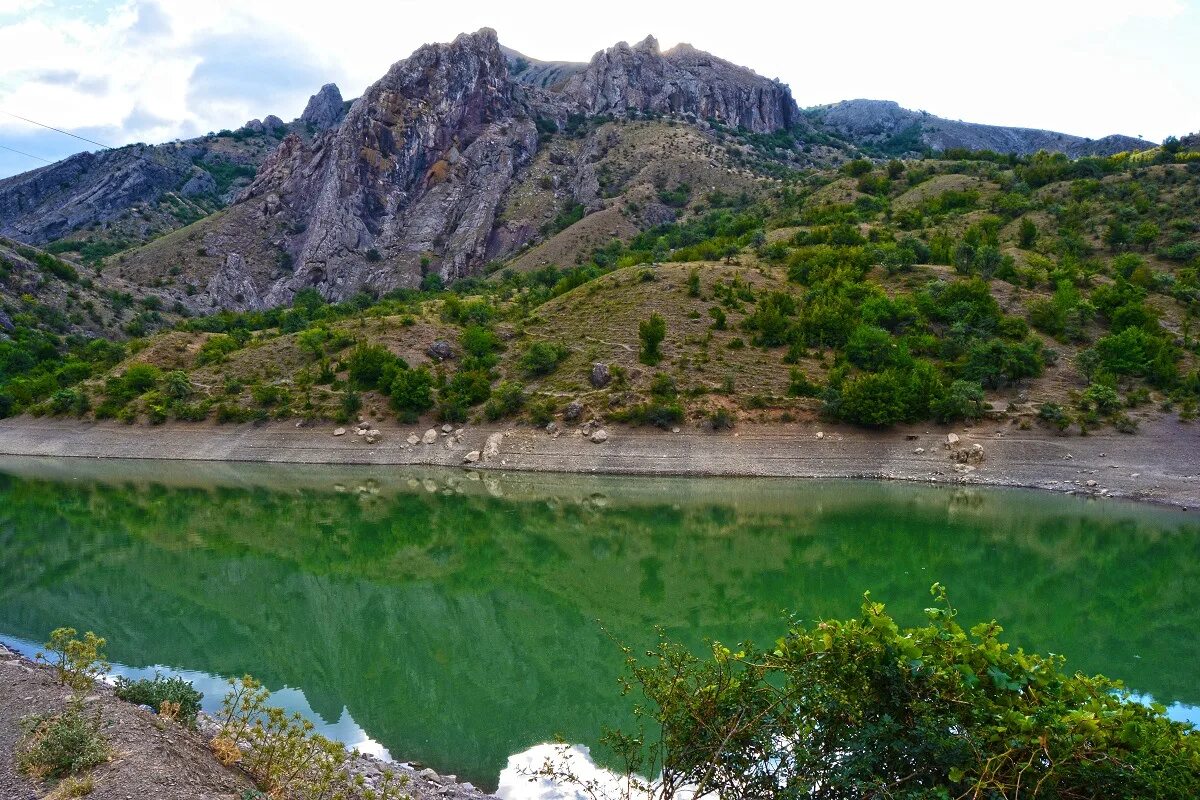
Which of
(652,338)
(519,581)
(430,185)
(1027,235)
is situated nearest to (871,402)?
(652,338)

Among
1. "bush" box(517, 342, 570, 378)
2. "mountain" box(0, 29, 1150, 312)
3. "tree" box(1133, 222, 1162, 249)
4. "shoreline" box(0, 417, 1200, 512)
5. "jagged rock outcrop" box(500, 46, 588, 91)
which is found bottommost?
"shoreline" box(0, 417, 1200, 512)

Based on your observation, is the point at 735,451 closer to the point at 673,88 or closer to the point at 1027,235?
the point at 1027,235

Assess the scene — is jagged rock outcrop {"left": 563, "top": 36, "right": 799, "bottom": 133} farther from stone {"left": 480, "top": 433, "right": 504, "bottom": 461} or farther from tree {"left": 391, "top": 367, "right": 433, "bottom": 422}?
stone {"left": 480, "top": 433, "right": 504, "bottom": 461}

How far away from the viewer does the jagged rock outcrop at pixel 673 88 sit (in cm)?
12438

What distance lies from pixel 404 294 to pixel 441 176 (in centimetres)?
3305

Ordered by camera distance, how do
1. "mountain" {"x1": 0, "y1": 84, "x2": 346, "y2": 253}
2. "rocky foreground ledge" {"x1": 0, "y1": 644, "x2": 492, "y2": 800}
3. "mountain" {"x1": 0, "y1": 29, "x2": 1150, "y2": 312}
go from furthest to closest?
"mountain" {"x1": 0, "y1": 84, "x2": 346, "y2": 253} → "mountain" {"x1": 0, "y1": 29, "x2": 1150, "y2": 312} → "rocky foreground ledge" {"x1": 0, "y1": 644, "x2": 492, "y2": 800}

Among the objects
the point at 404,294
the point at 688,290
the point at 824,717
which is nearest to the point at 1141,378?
the point at 688,290

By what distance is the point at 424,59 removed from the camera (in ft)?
355

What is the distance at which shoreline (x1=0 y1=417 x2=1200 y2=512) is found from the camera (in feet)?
115

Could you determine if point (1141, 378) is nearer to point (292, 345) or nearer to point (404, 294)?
point (292, 345)

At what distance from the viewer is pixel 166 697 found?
383 inches

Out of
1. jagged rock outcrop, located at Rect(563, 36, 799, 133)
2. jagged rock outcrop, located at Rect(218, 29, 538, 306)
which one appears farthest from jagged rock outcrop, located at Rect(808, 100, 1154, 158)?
jagged rock outcrop, located at Rect(218, 29, 538, 306)

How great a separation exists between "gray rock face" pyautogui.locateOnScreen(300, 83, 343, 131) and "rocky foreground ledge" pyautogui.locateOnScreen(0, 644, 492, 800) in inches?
7016

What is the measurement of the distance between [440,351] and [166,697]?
44661mm
